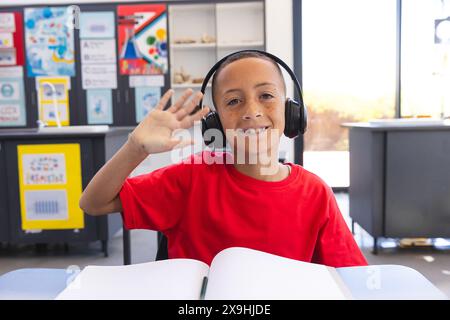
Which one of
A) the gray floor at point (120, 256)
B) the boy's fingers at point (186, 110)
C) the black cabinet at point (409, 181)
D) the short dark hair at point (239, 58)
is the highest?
the short dark hair at point (239, 58)

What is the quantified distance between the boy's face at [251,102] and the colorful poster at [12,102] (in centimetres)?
447

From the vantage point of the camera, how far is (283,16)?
4.46 metres

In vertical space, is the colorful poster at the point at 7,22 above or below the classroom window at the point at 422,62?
above

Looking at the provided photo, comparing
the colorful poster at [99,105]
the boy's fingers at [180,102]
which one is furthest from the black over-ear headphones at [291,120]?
the colorful poster at [99,105]

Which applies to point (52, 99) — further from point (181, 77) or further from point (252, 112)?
point (252, 112)

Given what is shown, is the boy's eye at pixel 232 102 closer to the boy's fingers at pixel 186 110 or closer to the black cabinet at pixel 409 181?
the boy's fingers at pixel 186 110

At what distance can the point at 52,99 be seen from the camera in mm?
4656

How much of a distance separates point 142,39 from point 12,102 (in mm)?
1546

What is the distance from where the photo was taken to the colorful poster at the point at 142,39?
178 inches

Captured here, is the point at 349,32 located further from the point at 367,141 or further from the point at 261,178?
the point at 261,178

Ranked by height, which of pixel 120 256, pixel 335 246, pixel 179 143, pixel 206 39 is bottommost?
pixel 120 256

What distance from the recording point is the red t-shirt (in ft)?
2.39

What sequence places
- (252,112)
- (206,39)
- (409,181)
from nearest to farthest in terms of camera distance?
(252,112)
(409,181)
(206,39)

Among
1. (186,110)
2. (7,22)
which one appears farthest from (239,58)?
(7,22)
